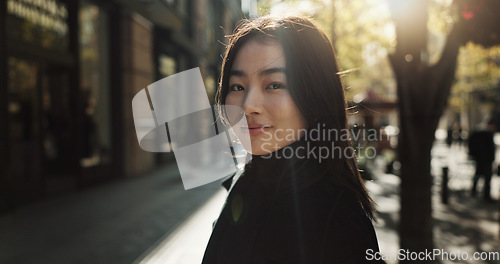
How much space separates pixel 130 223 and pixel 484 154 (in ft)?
25.3

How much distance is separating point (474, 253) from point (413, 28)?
302 cm

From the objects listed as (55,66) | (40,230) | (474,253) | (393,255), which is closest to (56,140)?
(55,66)

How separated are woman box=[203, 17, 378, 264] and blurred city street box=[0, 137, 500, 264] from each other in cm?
33

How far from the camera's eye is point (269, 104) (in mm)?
1121

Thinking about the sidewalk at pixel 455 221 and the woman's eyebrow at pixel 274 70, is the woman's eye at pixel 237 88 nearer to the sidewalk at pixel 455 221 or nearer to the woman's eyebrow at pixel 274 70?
the woman's eyebrow at pixel 274 70

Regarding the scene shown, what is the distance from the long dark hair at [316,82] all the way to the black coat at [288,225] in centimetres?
8

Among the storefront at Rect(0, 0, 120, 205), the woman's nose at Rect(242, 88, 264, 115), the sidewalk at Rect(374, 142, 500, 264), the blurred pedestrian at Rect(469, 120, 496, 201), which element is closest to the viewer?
the woman's nose at Rect(242, 88, 264, 115)

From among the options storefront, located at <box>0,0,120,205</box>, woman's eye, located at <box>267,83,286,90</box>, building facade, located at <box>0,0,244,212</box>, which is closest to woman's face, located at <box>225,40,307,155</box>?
woman's eye, located at <box>267,83,286,90</box>

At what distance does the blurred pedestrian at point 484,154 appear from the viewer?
856 cm

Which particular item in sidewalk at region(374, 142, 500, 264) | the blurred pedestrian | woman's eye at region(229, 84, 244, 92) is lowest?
sidewalk at region(374, 142, 500, 264)

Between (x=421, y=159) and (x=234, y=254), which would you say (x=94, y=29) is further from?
(x=234, y=254)

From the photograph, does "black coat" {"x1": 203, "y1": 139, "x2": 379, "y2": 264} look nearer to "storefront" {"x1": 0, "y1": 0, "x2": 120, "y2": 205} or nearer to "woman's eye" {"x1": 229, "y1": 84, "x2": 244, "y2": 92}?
"woman's eye" {"x1": 229, "y1": 84, "x2": 244, "y2": 92}

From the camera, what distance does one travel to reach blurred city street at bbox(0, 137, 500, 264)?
12.5 feet

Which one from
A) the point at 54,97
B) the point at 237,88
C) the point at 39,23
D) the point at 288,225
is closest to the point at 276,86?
the point at 237,88
